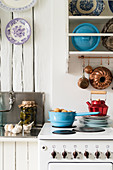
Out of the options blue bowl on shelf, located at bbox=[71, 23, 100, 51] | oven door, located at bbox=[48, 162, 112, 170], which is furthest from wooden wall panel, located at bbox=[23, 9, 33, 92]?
oven door, located at bbox=[48, 162, 112, 170]

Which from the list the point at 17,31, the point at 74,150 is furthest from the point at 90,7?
the point at 74,150

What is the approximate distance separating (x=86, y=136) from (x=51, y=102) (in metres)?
0.83

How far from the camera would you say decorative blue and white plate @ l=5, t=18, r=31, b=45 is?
8.57 feet

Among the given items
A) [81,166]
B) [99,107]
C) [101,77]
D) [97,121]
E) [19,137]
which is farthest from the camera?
[101,77]

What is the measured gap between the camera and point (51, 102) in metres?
2.60

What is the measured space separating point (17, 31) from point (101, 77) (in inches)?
37.4

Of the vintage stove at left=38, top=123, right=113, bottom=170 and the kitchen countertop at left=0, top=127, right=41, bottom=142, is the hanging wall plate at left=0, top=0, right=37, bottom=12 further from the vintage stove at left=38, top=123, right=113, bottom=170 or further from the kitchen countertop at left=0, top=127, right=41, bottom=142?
the vintage stove at left=38, top=123, right=113, bottom=170

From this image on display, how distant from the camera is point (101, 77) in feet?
8.28

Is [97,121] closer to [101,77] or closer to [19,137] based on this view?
[101,77]

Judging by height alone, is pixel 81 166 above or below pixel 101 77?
below

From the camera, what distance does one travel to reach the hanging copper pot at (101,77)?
252cm

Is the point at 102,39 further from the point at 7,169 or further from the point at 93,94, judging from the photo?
the point at 7,169

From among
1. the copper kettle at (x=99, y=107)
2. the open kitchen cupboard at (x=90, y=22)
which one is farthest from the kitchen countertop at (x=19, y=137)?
the open kitchen cupboard at (x=90, y=22)

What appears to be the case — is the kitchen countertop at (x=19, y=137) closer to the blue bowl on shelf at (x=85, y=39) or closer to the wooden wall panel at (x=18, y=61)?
the wooden wall panel at (x=18, y=61)
